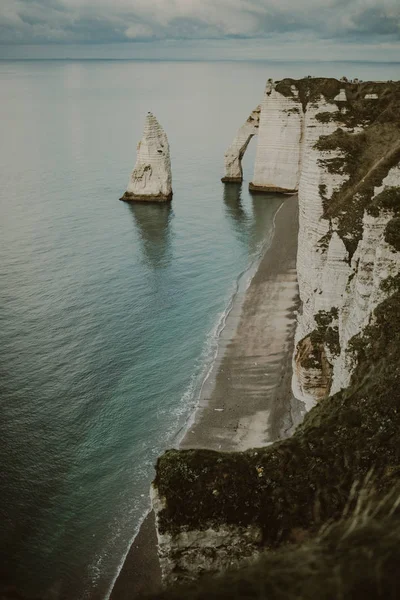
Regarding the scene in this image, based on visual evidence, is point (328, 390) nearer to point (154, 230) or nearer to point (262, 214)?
point (154, 230)

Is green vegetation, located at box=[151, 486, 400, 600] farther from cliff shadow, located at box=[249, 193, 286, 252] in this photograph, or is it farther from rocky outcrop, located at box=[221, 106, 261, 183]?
rocky outcrop, located at box=[221, 106, 261, 183]

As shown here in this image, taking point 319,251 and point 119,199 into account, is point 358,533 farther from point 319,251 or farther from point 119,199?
point 119,199

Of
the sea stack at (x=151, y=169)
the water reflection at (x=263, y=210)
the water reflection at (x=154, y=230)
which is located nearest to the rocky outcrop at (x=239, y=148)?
the water reflection at (x=263, y=210)

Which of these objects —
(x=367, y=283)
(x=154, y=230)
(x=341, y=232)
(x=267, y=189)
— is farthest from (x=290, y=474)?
(x=267, y=189)

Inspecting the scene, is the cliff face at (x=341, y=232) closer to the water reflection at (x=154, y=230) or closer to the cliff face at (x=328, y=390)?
the cliff face at (x=328, y=390)

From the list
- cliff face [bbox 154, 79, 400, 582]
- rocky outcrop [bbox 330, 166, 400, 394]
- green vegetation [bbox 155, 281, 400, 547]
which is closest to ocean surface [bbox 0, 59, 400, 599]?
cliff face [bbox 154, 79, 400, 582]

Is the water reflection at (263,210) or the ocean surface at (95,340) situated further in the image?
the water reflection at (263,210)
